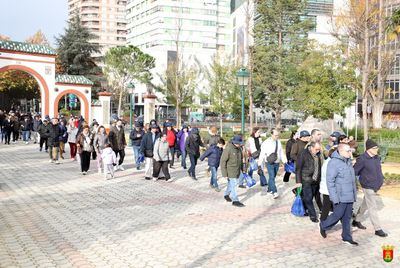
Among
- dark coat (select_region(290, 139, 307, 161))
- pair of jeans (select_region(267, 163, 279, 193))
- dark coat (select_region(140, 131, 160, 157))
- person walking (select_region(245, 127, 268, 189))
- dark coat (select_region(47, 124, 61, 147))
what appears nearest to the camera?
dark coat (select_region(290, 139, 307, 161))

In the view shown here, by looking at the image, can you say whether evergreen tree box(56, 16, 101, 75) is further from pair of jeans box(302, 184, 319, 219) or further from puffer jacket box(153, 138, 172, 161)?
pair of jeans box(302, 184, 319, 219)

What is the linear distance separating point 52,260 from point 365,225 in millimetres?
5527

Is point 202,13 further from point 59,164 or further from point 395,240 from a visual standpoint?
point 395,240

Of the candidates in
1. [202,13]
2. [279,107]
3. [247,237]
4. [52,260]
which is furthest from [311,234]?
[202,13]

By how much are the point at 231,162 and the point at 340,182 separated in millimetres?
3174

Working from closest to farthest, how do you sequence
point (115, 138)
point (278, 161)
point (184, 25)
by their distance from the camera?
point (278, 161)
point (115, 138)
point (184, 25)

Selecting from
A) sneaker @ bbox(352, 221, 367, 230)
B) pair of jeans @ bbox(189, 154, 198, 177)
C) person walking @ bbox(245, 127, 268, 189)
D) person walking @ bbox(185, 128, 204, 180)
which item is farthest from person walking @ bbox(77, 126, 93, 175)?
sneaker @ bbox(352, 221, 367, 230)

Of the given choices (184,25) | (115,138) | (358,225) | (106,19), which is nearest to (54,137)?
(115,138)

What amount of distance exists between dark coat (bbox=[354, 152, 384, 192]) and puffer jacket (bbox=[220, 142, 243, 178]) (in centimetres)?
276

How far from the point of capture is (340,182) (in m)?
6.97

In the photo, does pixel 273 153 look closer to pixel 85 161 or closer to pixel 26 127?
pixel 85 161

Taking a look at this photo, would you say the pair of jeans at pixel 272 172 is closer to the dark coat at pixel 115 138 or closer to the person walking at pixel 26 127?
the dark coat at pixel 115 138

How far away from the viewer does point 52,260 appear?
6.14 metres

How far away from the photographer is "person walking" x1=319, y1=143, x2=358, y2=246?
6.96 metres
